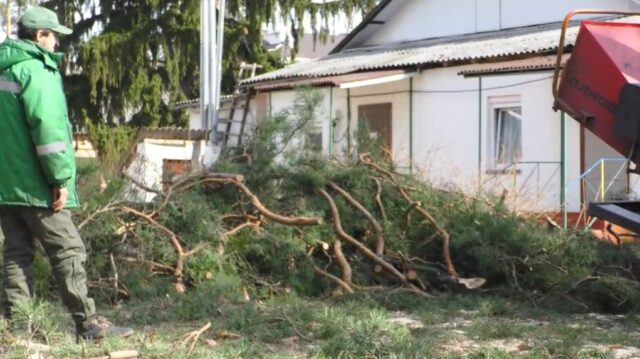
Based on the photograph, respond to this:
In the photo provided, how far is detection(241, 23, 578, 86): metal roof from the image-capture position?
56.6 ft

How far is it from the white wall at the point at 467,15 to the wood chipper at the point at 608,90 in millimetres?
12493

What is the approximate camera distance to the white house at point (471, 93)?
53.8ft

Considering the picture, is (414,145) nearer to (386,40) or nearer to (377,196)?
(386,40)

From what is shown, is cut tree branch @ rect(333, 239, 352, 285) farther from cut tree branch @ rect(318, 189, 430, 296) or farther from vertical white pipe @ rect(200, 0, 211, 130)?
vertical white pipe @ rect(200, 0, 211, 130)

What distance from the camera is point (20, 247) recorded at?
6.17 m

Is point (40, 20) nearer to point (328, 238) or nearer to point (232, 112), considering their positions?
point (328, 238)

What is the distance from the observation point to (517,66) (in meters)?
16.1

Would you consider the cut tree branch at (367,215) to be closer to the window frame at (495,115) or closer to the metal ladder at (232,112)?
the window frame at (495,115)

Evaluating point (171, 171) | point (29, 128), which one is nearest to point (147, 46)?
point (171, 171)

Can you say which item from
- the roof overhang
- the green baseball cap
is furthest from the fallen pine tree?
the roof overhang

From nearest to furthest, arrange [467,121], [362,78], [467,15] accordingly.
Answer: [467,121] < [362,78] < [467,15]

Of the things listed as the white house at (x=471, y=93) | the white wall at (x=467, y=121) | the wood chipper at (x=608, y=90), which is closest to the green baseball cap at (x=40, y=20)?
the wood chipper at (x=608, y=90)

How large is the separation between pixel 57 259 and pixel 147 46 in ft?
81.0

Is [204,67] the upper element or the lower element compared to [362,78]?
upper
